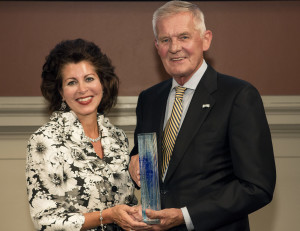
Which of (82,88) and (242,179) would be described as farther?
(82,88)

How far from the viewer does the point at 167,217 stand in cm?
193

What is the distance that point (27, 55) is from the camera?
345 centimetres

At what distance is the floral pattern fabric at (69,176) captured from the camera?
7.17 ft

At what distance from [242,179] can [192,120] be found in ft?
1.06

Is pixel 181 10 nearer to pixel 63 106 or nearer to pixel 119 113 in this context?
pixel 63 106

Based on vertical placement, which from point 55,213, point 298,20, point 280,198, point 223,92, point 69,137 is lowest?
point 280,198

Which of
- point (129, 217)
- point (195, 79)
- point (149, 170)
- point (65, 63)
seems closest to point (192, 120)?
point (195, 79)

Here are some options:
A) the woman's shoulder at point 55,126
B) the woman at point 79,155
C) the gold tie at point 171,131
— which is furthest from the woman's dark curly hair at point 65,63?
the gold tie at point 171,131

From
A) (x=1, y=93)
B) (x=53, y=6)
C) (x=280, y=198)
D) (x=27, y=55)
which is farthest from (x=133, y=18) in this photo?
(x=280, y=198)

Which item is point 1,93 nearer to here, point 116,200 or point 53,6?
point 53,6

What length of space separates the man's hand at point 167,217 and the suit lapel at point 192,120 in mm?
182

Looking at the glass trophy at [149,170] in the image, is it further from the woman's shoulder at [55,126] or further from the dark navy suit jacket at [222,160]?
the woman's shoulder at [55,126]

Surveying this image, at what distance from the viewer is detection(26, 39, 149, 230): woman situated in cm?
219

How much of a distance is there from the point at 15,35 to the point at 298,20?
199cm
